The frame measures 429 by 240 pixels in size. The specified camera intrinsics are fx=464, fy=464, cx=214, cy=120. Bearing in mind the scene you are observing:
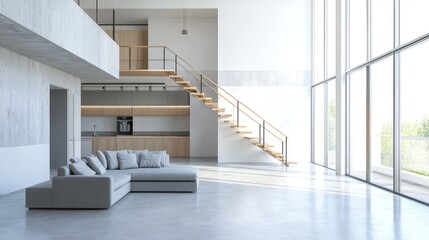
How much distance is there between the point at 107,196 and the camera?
7.55 meters

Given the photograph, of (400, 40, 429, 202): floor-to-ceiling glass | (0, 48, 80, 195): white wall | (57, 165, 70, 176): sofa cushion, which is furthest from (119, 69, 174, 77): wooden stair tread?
(57, 165, 70, 176): sofa cushion

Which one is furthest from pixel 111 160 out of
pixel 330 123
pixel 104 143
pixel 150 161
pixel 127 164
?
pixel 104 143

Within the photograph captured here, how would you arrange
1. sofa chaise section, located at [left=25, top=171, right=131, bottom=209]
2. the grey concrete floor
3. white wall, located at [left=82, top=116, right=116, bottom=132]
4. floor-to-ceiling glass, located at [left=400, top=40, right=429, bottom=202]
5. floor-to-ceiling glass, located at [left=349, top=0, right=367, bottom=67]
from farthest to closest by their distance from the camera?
Result: white wall, located at [left=82, top=116, right=116, bottom=132]
floor-to-ceiling glass, located at [left=349, top=0, right=367, bottom=67]
floor-to-ceiling glass, located at [left=400, top=40, right=429, bottom=202]
sofa chaise section, located at [left=25, top=171, right=131, bottom=209]
the grey concrete floor

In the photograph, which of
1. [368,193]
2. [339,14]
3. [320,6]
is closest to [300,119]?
[320,6]

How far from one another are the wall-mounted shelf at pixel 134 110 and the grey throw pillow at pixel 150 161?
8.86 metres

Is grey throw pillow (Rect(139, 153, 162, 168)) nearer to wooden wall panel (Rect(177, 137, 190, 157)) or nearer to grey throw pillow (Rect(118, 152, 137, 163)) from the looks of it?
grey throw pillow (Rect(118, 152, 137, 163))

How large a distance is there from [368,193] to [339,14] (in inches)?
219

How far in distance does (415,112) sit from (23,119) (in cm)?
840

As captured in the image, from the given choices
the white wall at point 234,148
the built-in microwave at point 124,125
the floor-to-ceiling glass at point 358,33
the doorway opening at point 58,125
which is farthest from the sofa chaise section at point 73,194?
the built-in microwave at point 124,125

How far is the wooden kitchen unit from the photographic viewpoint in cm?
1928

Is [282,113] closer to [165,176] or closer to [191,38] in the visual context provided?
[191,38]

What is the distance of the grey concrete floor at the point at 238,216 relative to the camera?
19.4 ft

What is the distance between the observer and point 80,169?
8117 millimetres

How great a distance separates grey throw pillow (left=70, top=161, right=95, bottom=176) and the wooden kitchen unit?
10765 millimetres
